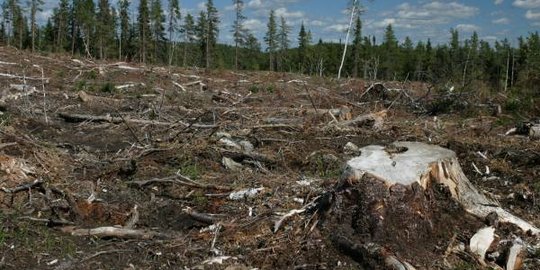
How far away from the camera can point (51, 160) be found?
7062mm

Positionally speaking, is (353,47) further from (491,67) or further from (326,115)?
(326,115)

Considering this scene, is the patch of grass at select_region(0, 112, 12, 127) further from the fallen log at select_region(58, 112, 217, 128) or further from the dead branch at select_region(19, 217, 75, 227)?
the dead branch at select_region(19, 217, 75, 227)

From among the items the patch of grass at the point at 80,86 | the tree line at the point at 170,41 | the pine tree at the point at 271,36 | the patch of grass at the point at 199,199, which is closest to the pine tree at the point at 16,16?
the tree line at the point at 170,41

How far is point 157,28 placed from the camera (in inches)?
2366

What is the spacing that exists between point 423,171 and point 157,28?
190 feet

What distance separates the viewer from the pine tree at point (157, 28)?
58.4 meters

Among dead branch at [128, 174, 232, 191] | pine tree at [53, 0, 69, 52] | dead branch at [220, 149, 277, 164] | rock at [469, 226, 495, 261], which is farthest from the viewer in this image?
pine tree at [53, 0, 69, 52]

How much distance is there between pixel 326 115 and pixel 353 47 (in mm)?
60236

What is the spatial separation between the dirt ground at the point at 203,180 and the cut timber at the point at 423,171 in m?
0.26

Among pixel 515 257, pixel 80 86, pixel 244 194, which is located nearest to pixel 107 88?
pixel 80 86

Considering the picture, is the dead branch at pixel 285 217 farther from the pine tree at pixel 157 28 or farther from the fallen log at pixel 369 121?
the pine tree at pixel 157 28

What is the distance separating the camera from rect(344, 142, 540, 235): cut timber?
16.0 feet

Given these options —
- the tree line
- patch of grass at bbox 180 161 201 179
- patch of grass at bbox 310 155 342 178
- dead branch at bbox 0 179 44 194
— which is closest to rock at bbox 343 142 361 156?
patch of grass at bbox 310 155 342 178

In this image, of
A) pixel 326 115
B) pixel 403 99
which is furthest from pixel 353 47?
pixel 326 115
